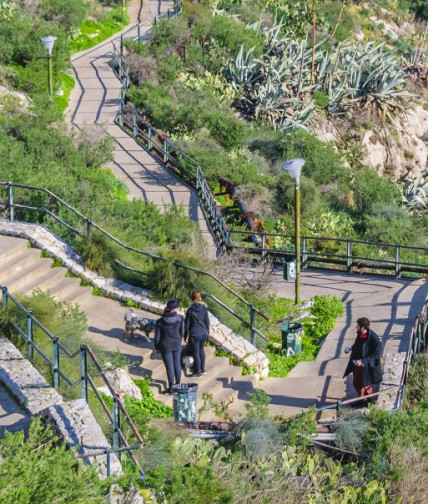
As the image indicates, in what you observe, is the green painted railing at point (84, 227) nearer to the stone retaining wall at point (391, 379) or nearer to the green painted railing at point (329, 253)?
the stone retaining wall at point (391, 379)

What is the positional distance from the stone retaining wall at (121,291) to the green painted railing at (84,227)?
0.93ft

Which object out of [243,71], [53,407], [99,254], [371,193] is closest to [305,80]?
[243,71]

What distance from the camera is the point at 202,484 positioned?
1057 centimetres

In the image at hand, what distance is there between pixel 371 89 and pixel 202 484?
90.3 feet

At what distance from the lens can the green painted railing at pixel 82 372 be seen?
1079cm

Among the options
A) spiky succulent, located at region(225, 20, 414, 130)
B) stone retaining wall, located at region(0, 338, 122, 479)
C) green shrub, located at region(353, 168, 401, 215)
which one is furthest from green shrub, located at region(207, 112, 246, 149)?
stone retaining wall, located at region(0, 338, 122, 479)

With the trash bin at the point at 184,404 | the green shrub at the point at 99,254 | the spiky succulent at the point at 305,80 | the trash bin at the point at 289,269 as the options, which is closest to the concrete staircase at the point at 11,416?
the trash bin at the point at 184,404

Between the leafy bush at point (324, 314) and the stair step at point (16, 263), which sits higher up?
the stair step at point (16, 263)

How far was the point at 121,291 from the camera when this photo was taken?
55.6 ft

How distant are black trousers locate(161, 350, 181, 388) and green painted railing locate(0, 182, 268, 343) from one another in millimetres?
1956

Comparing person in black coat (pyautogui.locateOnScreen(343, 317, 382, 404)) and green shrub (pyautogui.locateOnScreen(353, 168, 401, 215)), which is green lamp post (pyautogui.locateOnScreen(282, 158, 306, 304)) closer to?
person in black coat (pyautogui.locateOnScreen(343, 317, 382, 404))

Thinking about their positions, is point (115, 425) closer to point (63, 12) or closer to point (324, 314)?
point (324, 314)

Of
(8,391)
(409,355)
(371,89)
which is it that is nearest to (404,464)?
(409,355)

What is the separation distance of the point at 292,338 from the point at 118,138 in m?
12.6
